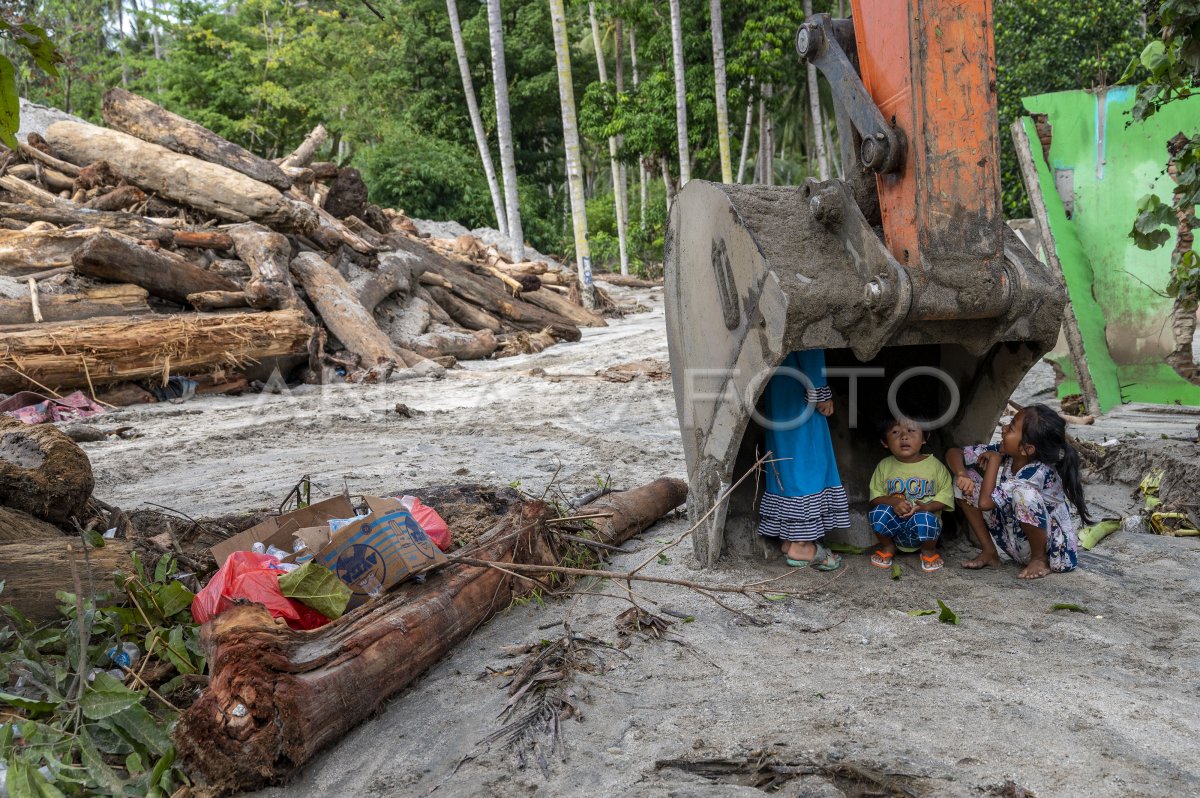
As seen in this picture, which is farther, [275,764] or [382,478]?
[382,478]

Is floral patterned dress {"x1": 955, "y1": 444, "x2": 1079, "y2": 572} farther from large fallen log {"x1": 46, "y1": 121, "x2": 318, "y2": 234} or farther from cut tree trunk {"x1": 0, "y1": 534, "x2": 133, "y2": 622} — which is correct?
large fallen log {"x1": 46, "y1": 121, "x2": 318, "y2": 234}

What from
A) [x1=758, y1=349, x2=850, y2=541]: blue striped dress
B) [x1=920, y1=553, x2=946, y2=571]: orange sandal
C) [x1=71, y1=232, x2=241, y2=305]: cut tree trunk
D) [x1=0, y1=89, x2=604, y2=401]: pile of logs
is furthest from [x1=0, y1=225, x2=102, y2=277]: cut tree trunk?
[x1=920, y1=553, x2=946, y2=571]: orange sandal

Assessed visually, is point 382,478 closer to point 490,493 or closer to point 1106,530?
point 490,493

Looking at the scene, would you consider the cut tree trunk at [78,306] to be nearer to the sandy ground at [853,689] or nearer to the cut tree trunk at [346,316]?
the cut tree trunk at [346,316]

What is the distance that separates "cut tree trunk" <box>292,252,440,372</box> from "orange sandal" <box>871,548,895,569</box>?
23.1 ft

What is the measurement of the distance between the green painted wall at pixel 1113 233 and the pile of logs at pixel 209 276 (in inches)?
252

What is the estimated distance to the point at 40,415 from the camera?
7270 millimetres

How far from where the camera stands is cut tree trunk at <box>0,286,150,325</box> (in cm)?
848

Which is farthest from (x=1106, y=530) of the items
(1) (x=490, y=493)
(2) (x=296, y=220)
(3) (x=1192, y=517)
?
(2) (x=296, y=220)

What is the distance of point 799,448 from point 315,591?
1917 millimetres

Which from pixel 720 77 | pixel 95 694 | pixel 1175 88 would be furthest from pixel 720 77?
pixel 95 694

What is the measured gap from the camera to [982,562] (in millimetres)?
3785

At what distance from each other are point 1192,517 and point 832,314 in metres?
2.50

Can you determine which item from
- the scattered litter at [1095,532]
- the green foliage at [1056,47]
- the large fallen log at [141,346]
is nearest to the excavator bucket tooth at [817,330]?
the scattered litter at [1095,532]
